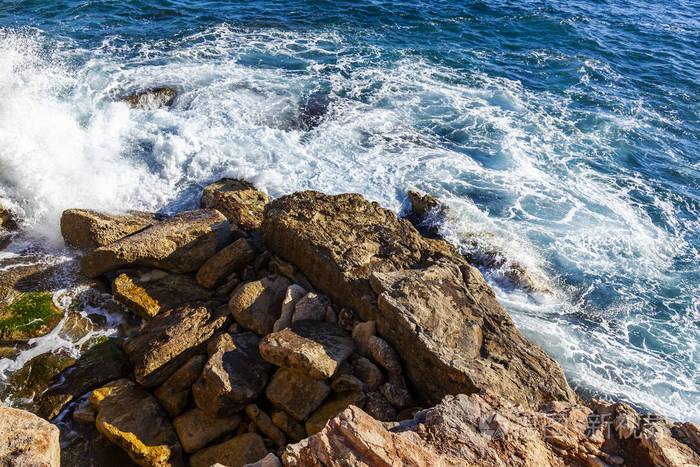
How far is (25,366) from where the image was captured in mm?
7180

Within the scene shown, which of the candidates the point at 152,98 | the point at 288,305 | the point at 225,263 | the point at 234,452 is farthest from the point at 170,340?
the point at 152,98

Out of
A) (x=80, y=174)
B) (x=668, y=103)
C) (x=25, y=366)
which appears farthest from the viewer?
(x=668, y=103)

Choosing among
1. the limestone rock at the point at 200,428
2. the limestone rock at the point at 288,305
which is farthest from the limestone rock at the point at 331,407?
the limestone rock at the point at 288,305

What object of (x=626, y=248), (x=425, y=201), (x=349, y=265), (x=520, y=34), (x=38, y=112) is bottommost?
(x=626, y=248)

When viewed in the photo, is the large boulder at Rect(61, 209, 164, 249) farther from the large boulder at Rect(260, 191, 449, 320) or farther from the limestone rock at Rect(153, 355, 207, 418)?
the limestone rock at Rect(153, 355, 207, 418)

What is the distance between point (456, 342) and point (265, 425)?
2955 millimetres

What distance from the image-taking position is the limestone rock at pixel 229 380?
6.36 metres

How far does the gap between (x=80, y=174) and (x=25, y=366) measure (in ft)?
19.0

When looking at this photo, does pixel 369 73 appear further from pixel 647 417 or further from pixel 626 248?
pixel 647 417

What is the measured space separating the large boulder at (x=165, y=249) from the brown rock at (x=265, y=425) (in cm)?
315

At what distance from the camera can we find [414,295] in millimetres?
7020

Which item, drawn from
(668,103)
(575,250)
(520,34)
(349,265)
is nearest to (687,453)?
(349,265)

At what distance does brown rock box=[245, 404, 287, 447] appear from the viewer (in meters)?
6.28

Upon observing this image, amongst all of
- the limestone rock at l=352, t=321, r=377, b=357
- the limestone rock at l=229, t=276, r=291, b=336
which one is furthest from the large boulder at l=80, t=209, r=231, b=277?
the limestone rock at l=352, t=321, r=377, b=357
